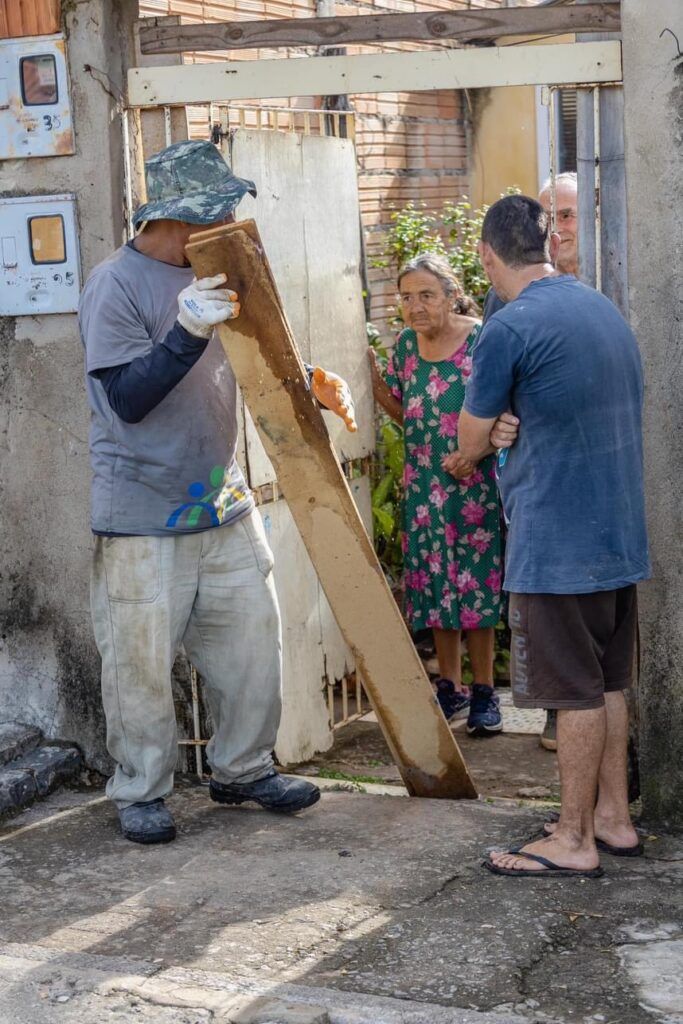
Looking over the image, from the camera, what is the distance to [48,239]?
4785mm

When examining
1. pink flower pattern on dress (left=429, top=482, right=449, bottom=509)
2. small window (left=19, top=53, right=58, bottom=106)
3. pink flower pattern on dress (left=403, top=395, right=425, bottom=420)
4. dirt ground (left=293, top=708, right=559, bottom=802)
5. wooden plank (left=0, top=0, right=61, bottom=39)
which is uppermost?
wooden plank (left=0, top=0, right=61, bottom=39)

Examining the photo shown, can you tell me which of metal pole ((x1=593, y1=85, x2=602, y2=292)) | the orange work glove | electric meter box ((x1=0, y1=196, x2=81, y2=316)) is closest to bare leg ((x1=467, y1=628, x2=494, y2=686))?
the orange work glove

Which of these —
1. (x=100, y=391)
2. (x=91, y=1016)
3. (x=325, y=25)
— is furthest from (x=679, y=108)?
(x=91, y=1016)

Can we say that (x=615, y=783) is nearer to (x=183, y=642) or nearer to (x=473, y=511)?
(x=183, y=642)

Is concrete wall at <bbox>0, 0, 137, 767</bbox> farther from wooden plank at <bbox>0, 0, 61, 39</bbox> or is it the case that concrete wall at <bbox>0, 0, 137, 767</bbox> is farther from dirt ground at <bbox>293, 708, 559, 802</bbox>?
dirt ground at <bbox>293, 708, 559, 802</bbox>

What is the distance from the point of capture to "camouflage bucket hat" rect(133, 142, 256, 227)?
13.7 ft

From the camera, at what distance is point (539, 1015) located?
3240mm

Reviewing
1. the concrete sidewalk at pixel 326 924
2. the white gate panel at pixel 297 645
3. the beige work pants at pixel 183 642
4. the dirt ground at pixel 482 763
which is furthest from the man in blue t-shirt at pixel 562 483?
the white gate panel at pixel 297 645

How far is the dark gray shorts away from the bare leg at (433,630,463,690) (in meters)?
2.03

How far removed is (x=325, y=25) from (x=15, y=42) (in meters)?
1.11

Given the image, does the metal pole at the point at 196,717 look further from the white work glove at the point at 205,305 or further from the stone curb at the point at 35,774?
the white work glove at the point at 205,305

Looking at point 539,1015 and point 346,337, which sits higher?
point 346,337

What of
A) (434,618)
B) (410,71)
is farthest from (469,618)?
(410,71)

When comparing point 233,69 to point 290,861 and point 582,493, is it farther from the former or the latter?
point 290,861
